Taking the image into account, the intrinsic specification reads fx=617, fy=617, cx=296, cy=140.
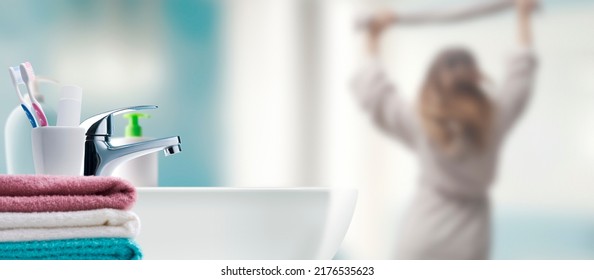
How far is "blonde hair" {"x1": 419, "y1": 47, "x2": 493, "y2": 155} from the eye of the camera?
176 cm

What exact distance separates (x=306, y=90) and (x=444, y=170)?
45 cm

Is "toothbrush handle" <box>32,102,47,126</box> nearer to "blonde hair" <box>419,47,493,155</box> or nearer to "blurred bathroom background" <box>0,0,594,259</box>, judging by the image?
"blurred bathroom background" <box>0,0,594,259</box>

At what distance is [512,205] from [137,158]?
1.09 meters

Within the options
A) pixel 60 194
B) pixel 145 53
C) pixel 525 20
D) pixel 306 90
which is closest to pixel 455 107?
pixel 525 20

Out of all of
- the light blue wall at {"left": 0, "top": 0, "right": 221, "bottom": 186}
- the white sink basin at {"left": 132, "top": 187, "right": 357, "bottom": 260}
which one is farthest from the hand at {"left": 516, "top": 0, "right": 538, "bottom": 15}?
the white sink basin at {"left": 132, "top": 187, "right": 357, "bottom": 260}

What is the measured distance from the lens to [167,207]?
0.82 meters

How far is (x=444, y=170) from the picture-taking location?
174 cm

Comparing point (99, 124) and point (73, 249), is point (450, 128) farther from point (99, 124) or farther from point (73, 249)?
point (73, 249)

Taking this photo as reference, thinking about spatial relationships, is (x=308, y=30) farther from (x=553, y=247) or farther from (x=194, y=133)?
(x=553, y=247)

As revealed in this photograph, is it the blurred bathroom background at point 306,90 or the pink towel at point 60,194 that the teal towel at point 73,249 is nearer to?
the pink towel at point 60,194

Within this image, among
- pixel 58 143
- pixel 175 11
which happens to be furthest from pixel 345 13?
pixel 58 143

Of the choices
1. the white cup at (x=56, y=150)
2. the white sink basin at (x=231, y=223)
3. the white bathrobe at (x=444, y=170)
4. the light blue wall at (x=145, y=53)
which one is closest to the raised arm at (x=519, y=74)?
the white bathrobe at (x=444, y=170)

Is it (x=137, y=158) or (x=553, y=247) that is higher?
(x=137, y=158)

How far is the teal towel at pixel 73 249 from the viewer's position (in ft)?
2.02
